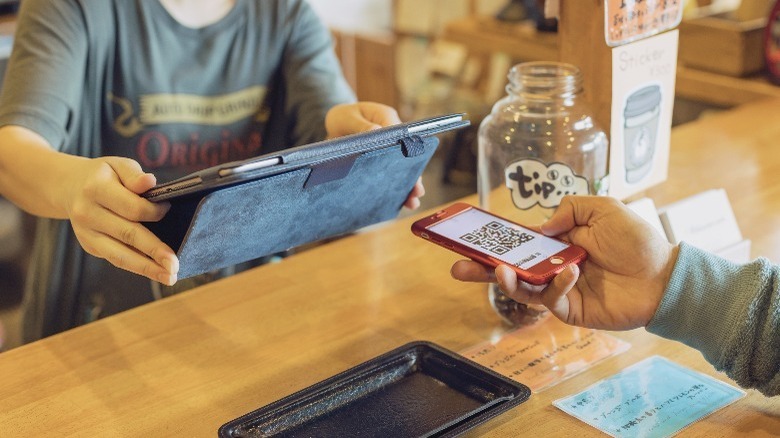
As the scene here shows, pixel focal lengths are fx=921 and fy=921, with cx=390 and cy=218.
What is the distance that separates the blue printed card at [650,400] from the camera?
100 cm

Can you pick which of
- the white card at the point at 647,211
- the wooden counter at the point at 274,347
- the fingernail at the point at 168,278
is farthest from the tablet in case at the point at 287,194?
the white card at the point at 647,211

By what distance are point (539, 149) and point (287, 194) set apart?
399 mm

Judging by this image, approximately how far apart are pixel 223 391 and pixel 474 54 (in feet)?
9.83

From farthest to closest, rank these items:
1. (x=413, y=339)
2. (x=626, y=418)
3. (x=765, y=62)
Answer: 1. (x=765, y=62)
2. (x=413, y=339)
3. (x=626, y=418)

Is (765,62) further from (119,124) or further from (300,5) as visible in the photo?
(119,124)

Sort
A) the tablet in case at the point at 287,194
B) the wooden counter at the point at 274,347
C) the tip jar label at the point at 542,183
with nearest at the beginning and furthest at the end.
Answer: the tablet in case at the point at 287,194 < the wooden counter at the point at 274,347 < the tip jar label at the point at 542,183

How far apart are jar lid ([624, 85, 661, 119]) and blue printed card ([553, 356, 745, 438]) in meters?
0.37

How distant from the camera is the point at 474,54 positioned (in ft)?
12.7

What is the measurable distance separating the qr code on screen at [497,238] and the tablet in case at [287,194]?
0.38 feet

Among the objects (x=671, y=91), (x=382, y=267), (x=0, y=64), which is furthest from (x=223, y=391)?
(x=0, y=64)

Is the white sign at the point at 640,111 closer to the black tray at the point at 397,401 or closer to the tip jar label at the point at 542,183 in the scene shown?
the tip jar label at the point at 542,183

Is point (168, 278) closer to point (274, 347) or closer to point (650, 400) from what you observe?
point (274, 347)

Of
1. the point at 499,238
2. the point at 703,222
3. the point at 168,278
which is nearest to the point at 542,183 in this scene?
the point at 499,238

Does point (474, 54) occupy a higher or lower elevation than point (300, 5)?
lower
